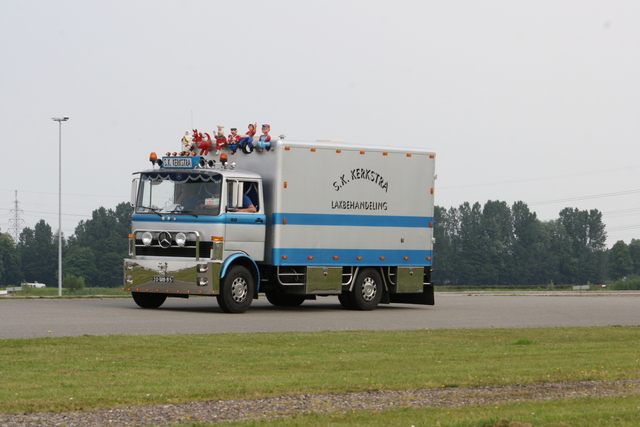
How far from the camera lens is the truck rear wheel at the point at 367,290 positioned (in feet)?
85.4

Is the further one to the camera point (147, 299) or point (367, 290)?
point (367, 290)

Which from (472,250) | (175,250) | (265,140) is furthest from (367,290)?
(472,250)

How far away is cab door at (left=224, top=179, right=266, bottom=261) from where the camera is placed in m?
23.4

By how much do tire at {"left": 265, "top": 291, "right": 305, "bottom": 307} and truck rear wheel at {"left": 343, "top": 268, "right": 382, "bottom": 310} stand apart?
2133 mm

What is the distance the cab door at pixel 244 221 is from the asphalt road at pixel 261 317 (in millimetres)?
1479

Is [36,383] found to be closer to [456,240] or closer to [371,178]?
[371,178]

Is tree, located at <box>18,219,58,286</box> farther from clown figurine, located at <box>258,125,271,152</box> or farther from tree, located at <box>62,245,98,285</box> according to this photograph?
clown figurine, located at <box>258,125,271,152</box>

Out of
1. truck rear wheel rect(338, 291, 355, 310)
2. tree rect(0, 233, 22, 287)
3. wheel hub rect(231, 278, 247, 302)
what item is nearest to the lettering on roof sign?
truck rear wheel rect(338, 291, 355, 310)

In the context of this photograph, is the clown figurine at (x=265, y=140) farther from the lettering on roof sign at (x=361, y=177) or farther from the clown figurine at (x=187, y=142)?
the clown figurine at (x=187, y=142)

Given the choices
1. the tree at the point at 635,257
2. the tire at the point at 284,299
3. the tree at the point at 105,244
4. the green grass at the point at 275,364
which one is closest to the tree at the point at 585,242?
the tree at the point at 635,257

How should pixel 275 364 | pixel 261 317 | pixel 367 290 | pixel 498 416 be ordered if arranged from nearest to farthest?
pixel 498 416 → pixel 275 364 → pixel 261 317 → pixel 367 290

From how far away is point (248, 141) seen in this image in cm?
2475

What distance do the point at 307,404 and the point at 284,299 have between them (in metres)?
17.7

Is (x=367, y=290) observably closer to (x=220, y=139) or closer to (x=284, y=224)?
(x=284, y=224)
